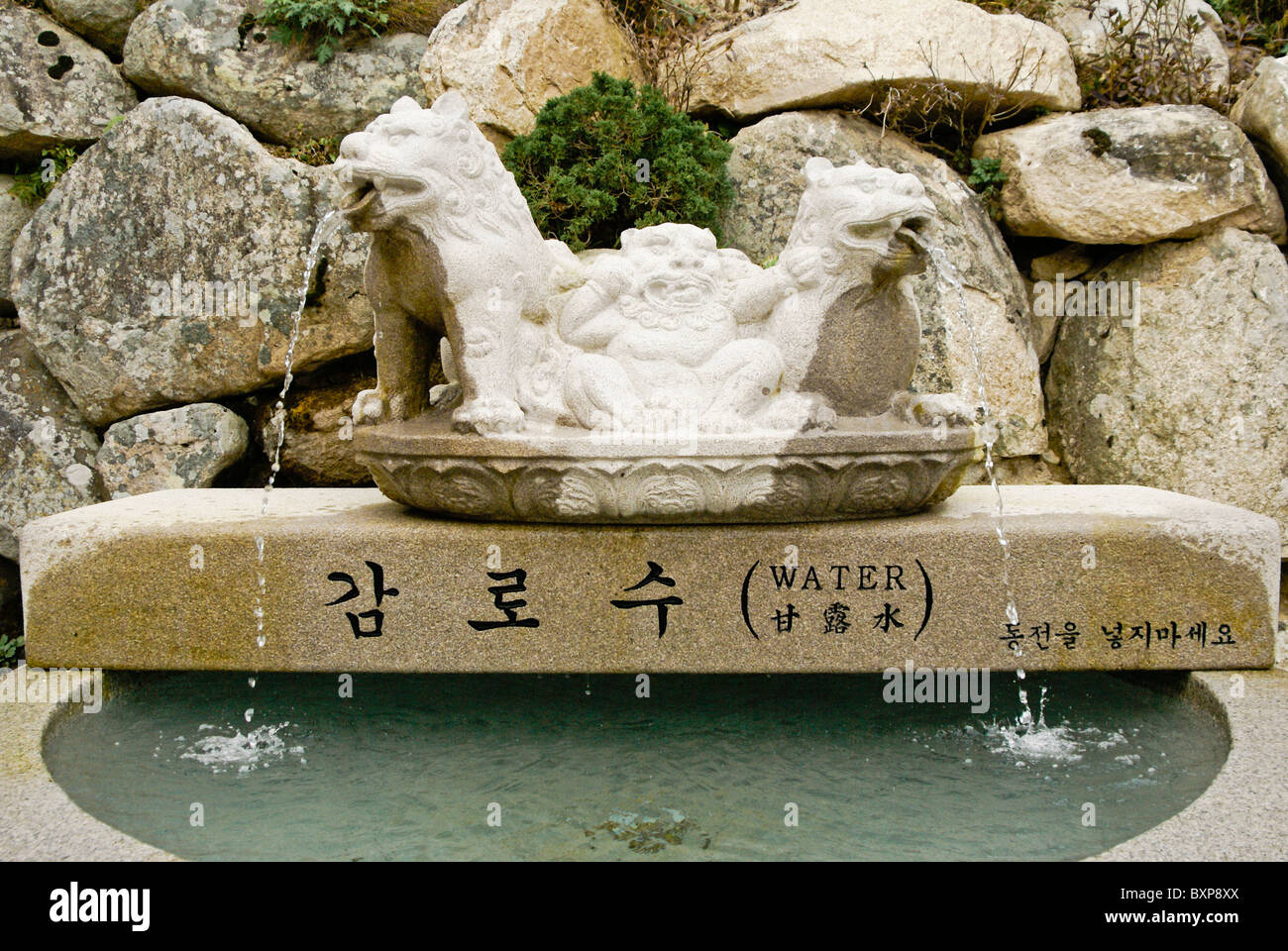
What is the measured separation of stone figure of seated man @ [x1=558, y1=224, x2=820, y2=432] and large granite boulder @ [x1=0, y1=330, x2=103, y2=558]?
329cm

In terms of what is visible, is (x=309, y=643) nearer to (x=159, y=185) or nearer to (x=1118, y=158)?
(x=159, y=185)

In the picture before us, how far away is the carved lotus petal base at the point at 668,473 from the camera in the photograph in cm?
321

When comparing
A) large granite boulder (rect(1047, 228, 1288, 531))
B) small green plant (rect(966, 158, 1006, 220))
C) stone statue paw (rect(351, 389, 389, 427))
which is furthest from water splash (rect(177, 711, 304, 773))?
small green plant (rect(966, 158, 1006, 220))

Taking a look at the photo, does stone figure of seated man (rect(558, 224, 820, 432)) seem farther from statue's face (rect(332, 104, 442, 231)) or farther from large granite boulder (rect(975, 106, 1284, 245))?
large granite boulder (rect(975, 106, 1284, 245))

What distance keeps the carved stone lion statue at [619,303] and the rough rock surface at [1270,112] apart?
3.06 meters

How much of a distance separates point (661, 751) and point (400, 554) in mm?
1092

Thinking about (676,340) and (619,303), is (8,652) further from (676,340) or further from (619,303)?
(676,340)

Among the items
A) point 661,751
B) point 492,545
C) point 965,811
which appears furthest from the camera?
point 492,545

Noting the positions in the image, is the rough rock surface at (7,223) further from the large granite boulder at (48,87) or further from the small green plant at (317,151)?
the small green plant at (317,151)

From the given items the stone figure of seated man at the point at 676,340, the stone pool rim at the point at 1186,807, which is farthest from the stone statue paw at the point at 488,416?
Answer: the stone pool rim at the point at 1186,807

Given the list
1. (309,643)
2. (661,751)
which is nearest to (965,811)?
(661,751)

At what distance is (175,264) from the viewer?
17.3 feet

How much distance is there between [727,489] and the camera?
327 centimetres

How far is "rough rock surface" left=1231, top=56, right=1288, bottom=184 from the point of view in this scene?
17.3 ft
